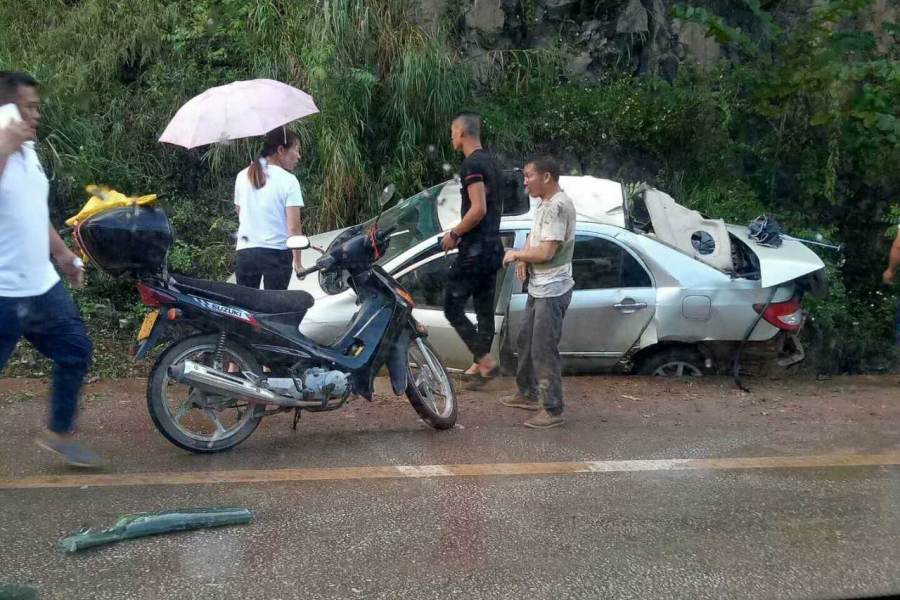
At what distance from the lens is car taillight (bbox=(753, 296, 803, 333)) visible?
7082mm

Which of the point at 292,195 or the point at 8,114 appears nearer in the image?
the point at 8,114

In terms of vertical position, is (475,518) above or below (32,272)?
below

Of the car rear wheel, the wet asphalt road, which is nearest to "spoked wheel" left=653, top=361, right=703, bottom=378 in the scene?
the car rear wheel

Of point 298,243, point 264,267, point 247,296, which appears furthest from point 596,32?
point 247,296

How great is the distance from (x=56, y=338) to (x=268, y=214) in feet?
6.42

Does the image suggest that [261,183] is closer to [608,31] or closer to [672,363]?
[672,363]

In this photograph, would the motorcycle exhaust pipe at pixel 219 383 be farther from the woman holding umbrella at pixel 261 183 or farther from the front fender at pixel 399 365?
the woman holding umbrella at pixel 261 183

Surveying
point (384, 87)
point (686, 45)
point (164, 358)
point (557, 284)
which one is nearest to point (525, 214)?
point (557, 284)

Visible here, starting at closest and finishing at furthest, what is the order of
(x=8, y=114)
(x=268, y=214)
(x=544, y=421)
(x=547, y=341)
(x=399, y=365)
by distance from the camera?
1. (x=8, y=114)
2. (x=399, y=365)
3. (x=547, y=341)
4. (x=544, y=421)
5. (x=268, y=214)

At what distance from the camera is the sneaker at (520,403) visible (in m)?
6.47

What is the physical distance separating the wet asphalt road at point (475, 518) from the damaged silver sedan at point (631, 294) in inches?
39.5

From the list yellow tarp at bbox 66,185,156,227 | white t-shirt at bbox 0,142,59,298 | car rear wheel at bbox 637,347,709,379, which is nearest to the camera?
white t-shirt at bbox 0,142,59,298

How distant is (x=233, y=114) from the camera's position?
6551 mm

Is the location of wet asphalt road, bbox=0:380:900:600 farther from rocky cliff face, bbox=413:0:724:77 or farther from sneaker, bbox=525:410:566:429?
rocky cliff face, bbox=413:0:724:77
